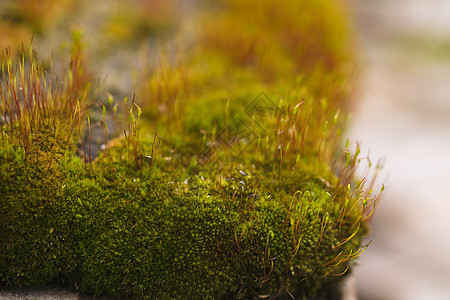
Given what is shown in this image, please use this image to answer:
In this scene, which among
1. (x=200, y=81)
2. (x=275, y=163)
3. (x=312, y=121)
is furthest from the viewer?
(x=200, y=81)

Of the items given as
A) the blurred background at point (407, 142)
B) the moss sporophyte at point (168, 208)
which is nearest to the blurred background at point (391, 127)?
the blurred background at point (407, 142)

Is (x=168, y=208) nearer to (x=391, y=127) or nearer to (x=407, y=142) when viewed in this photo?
(x=407, y=142)

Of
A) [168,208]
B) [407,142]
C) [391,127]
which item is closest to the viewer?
[168,208]

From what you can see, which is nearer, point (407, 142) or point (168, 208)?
point (168, 208)

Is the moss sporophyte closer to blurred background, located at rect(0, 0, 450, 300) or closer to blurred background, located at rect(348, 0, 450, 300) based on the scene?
blurred background, located at rect(0, 0, 450, 300)

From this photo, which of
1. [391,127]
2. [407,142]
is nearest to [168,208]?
[407,142]

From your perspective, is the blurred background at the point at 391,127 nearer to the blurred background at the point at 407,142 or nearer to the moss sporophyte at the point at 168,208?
the blurred background at the point at 407,142

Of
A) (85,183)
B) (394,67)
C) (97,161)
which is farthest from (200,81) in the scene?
(394,67)

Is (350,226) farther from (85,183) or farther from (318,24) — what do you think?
(318,24)
